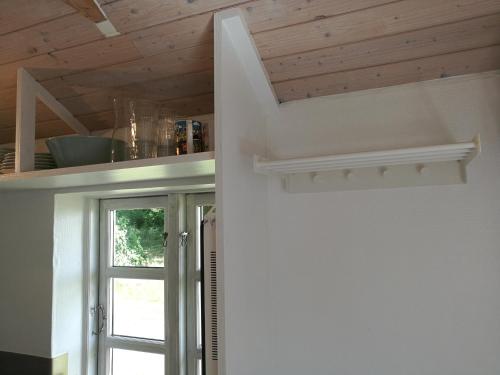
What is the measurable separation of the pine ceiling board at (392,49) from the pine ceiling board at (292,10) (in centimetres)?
13

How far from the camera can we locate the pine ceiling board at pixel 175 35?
4.31ft

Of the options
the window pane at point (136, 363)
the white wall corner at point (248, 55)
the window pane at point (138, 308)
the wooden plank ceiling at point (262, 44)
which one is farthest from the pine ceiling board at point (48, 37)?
the window pane at point (136, 363)

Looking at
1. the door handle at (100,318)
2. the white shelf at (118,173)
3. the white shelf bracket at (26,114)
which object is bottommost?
the door handle at (100,318)

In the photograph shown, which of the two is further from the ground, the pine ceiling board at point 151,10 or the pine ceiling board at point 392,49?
the pine ceiling board at point 151,10

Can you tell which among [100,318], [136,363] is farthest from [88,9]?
[136,363]

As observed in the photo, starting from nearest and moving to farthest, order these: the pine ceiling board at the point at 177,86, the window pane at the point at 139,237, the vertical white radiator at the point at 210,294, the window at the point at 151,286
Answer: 1. the vertical white radiator at the point at 210,294
2. the pine ceiling board at the point at 177,86
3. the window at the point at 151,286
4. the window pane at the point at 139,237

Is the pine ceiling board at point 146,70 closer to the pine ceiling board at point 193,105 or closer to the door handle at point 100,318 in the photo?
the pine ceiling board at point 193,105

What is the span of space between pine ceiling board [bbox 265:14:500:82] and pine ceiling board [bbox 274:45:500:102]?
0.09 ft

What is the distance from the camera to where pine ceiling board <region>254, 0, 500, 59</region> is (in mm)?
1160

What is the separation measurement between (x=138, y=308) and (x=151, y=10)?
141cm

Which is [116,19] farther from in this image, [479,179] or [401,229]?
[479,179]

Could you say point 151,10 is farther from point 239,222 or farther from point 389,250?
point 389,250

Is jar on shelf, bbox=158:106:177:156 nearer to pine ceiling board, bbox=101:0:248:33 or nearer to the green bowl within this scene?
the green bowl

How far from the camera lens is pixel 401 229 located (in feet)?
4.68
